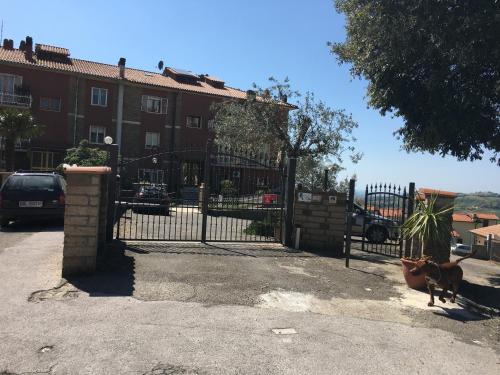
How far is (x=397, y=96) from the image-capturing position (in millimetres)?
10070

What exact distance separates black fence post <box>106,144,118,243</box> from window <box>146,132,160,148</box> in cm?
3250

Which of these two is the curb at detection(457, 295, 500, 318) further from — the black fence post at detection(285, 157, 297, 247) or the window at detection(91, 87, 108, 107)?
the window at detection(91, 87, 108, 107)

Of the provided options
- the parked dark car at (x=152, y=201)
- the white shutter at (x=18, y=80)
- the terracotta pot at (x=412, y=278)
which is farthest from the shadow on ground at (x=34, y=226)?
the white shutter at (x=18, y=80)

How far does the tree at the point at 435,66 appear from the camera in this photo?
834 cm

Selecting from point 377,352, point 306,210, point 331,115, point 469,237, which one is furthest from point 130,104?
point 469,237

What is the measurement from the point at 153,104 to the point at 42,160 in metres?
10.4

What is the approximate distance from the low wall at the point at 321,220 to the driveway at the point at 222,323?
91.2 inches

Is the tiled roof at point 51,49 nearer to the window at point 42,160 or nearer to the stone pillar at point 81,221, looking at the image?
the window at point 42,160

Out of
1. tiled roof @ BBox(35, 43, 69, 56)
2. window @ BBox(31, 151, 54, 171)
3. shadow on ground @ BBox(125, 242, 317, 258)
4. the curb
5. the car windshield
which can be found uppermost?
tiled roof @ BBox(35, 43, 69, 56)

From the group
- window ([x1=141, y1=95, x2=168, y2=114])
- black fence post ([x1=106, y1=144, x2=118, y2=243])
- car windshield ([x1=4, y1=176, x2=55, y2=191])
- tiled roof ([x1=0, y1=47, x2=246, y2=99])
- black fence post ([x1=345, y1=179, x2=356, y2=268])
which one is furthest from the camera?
window ([x1=141, y1=95, x2=168, y2=114])

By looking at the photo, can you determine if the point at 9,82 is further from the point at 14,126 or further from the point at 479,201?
the point at 479,201

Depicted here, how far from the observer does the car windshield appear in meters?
12.5

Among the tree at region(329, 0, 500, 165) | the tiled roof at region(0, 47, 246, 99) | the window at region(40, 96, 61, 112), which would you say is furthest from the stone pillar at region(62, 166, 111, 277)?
the tiled roof at region(0, 47, 246, 99)

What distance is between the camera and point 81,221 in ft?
21.8
